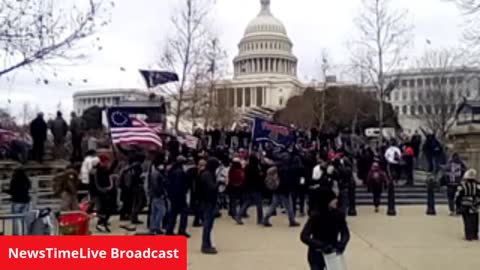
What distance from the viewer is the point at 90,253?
542 cm

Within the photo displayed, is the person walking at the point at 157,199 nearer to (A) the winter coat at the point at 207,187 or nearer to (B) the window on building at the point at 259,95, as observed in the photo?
(A) the winter coat at the point at 207,187

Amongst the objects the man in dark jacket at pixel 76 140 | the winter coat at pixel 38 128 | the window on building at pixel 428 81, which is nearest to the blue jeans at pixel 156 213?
the winter coat at pixel 38 128

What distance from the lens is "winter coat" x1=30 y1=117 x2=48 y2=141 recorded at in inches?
840

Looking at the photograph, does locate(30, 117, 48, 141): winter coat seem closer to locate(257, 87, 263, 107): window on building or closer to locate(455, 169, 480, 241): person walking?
locate(455, 169, 480, 241): person walking

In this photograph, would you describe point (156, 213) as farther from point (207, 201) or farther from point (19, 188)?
point (19, 188)

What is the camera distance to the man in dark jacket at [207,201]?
1245cm

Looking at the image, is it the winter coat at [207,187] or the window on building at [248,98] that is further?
the window on building at [248,98]

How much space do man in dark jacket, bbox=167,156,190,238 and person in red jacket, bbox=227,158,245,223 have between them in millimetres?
3163

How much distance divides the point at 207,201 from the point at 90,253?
726 centimetres

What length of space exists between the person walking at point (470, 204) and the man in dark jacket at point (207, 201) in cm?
531

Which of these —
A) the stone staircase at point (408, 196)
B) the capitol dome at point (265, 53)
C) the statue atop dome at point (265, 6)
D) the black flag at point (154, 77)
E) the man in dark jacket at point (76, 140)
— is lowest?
the stone staircase at point (408, 196)

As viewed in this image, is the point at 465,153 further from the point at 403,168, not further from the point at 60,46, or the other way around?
the point at 60,46

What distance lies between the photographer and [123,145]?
19109mm

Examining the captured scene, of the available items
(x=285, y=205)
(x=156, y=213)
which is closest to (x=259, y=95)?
(x=285, y=205)
